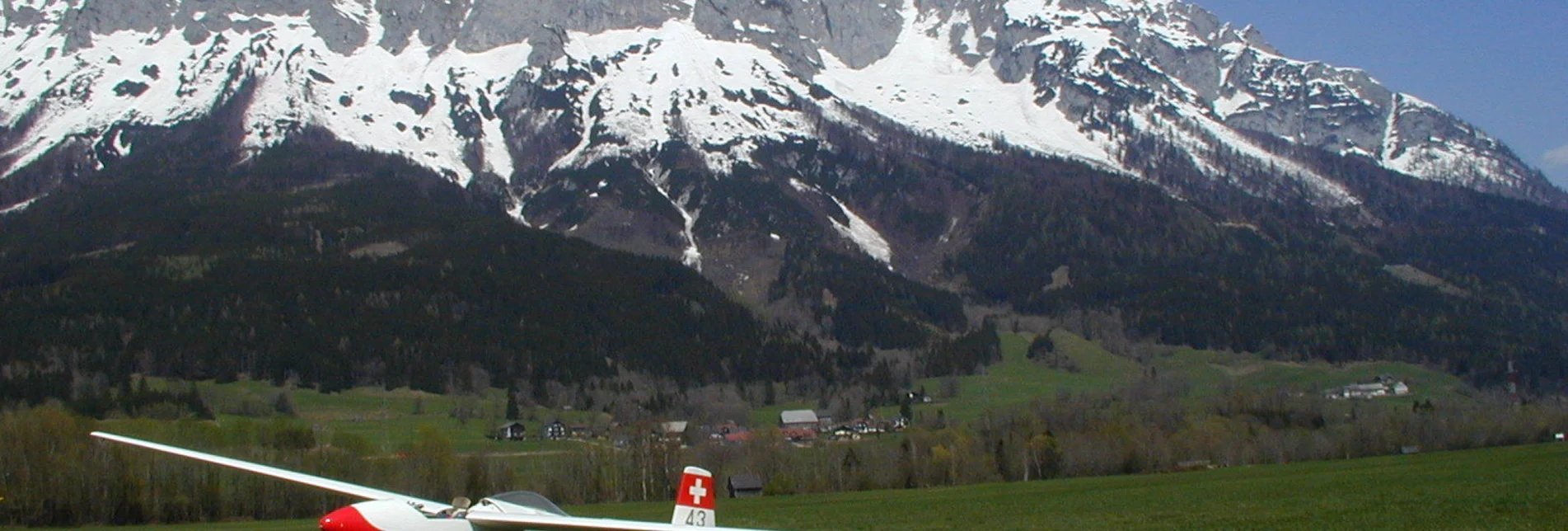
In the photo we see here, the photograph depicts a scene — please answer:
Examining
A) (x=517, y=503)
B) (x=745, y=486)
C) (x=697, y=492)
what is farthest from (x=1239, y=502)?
(x=745, y=486)

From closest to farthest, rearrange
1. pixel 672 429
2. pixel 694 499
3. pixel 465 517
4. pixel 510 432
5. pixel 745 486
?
pixel 465 517
pixel 694 499
pixel 745 486
pixel 672 429
pixel 510 432

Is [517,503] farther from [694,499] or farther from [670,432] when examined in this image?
[670,432]

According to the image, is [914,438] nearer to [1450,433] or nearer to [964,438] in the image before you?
[964,438]

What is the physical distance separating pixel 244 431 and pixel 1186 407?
119 m

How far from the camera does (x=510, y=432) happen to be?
636 ft

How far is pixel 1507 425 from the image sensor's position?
15912 centimetres

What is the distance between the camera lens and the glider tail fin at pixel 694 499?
46.2 meters

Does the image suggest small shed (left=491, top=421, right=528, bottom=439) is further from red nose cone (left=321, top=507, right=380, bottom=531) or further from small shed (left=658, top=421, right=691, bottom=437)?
red nose cone (left=321, top=507, right=380, bottom=531)

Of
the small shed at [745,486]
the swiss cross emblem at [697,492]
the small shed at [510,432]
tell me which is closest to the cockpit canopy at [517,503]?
the swiss cross emblem at [697,492]

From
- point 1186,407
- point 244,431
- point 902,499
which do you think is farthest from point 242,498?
point 1186,407

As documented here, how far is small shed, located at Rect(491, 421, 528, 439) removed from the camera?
7544 inches

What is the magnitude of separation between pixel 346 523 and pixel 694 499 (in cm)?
1233

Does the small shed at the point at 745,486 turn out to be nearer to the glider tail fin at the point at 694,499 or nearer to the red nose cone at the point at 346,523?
the glider tail fin at the point at 694,499

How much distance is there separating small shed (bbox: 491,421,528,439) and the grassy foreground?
246 feet
